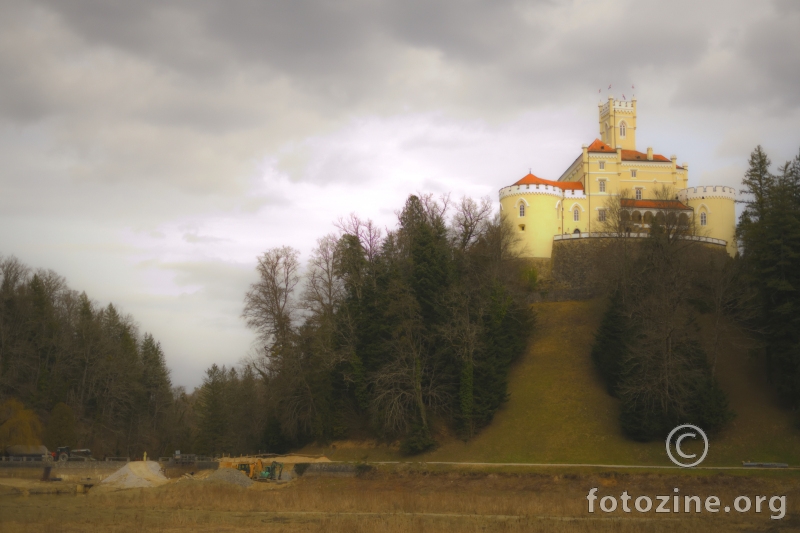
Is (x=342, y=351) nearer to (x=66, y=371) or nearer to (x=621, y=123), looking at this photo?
(x=66, y=371)

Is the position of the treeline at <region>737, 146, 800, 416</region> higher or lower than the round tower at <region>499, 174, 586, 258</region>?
lower

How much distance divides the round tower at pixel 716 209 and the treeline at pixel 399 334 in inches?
734

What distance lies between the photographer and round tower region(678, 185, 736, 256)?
200ft

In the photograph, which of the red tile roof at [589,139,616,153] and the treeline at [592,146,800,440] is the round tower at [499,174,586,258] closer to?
the red tile roof at [589,139,616,153]

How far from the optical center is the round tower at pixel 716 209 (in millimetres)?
60844

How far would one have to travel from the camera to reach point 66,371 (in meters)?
53.8

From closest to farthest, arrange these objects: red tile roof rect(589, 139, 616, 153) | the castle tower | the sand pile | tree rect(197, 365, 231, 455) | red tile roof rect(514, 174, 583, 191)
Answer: the sand pile → tree rect(197, 365, 231, 455) → red tile roof rect(514, 174, 583, 191) → red tile roof rect(589, 139, 616, 153) → the castle tower

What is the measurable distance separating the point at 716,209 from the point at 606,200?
848 centimetres

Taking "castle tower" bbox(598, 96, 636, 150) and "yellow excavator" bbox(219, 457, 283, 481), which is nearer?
"yellow excavator" bbox(219, 457, 283, 481)

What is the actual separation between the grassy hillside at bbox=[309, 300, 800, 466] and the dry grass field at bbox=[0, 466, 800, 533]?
453 cm

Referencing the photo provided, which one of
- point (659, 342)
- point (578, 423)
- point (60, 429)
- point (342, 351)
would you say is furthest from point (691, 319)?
point (60, 429)

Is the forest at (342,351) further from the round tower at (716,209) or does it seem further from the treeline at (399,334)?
the round tower at (716,209)

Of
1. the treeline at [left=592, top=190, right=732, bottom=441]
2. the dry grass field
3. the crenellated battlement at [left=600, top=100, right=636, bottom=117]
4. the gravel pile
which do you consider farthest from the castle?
the gravel pile

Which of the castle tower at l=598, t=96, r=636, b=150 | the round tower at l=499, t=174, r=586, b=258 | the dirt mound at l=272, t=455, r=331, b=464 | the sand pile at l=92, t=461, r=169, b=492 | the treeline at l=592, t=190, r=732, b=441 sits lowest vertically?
the sand pile at l=92, t=461, r=169, b=492
